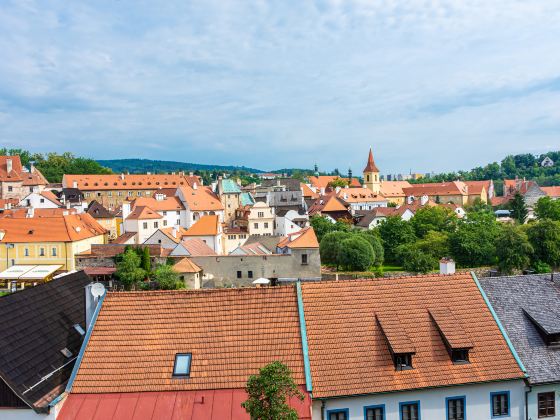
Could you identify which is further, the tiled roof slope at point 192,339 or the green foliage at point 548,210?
the green foliage at point 548,210

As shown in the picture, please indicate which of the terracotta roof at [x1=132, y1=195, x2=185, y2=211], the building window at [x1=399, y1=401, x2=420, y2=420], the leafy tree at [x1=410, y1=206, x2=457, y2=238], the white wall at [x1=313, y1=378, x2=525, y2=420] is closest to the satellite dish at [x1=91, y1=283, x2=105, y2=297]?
the white wall at [x1=313, y1=378, x2=525, y2=420]

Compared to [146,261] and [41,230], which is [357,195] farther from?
[41,230]

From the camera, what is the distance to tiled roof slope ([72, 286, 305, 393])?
45.3 ft

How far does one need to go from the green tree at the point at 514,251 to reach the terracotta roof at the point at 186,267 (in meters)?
29.6

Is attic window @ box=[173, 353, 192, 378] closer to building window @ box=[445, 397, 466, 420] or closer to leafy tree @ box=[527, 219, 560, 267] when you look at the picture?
building window @ box=[445, 397, 466, 420]

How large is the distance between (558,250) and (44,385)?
167 ft

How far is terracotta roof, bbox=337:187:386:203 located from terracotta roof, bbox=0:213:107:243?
62.5 metres

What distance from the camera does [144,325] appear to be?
1509 centimetres

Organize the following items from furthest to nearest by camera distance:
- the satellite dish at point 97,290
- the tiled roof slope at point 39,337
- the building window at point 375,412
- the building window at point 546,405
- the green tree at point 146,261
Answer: the green tree at point 146,261 < the satellite dish at point 97,290 < the building window at point 546,405 < the building window at point 375,412 < the tiled roof slope at point 39,337

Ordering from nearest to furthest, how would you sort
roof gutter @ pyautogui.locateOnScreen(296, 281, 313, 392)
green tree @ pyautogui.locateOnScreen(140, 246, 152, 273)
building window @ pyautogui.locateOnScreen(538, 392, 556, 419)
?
roof gutter @ pyautogui.locateOnScreen(296, 281, 313, 392)
building window @ pyautogui.locateOnScreen(538, 392, 556, 419)
green tree @ pyautogui.locateOnScreen(140, 246, 152, 273)

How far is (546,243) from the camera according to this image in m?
51.1

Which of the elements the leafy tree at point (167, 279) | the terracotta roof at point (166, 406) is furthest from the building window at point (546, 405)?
the leafy tree at point (167, 279)

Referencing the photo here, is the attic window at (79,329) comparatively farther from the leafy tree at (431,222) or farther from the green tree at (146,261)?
the leafy tree at (431,222)

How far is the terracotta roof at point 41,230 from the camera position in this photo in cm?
5006
